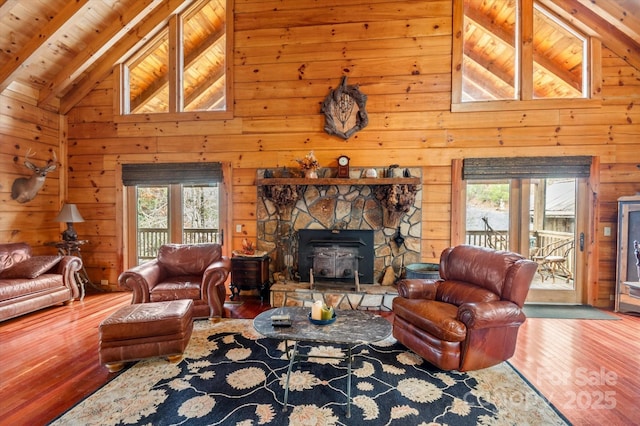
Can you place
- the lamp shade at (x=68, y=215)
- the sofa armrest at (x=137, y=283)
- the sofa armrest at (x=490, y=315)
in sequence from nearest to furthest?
the sofa armrest at (x=490, y=315)
the sofa armrest at (x=137, y=283)
the lamp shade at (x=68, y=215)

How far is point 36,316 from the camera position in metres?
3.68

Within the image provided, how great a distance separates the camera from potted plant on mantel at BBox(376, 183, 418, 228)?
4117 mm

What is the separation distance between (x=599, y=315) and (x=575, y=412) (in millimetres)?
2605

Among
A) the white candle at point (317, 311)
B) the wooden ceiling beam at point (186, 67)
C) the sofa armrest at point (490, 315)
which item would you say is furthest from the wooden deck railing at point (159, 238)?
the sofa armrest at point (490, 315)

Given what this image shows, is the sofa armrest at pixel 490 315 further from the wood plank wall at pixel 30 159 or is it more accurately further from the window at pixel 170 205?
the wood plank wall at pixel 30 159

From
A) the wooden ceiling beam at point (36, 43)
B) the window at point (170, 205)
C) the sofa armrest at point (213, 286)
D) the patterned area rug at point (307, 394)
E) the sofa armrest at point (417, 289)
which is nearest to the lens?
the patterned area rug at point (307, 394)

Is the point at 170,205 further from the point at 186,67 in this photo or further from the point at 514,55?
the point at 514,55

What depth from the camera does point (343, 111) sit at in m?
4.43

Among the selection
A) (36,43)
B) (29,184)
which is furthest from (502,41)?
(29,184)

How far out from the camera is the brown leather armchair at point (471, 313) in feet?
7.71

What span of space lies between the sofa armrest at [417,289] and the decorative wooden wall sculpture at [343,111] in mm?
2401

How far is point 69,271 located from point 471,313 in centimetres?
508

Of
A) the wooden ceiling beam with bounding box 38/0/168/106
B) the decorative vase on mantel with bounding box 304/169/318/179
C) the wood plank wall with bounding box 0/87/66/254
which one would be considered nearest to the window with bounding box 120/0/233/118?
the wooden ceiling beam with bounding box 38/0/168/106

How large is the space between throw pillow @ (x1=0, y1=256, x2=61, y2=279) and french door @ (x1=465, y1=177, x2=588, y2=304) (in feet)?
19.5
